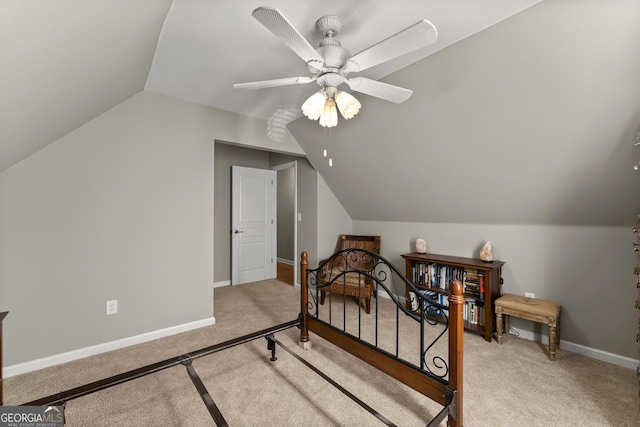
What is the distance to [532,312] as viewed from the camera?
2.52m

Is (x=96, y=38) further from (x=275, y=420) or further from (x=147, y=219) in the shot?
(x=275, y=420)

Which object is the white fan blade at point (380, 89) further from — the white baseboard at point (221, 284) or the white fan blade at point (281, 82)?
the white baseboard at point (221, 284)

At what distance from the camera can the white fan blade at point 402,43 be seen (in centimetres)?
124

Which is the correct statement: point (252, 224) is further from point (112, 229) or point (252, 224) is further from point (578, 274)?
point (578, 274)

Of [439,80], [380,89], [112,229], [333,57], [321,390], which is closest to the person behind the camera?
[333,57]

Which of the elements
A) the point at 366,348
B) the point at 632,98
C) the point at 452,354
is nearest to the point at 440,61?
the point at 632,98

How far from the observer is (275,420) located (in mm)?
1753

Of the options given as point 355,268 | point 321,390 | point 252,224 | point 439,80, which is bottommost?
point 321,390

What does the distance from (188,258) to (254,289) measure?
5.65ft

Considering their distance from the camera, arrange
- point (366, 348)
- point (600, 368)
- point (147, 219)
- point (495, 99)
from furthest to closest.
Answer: point (147, 219) → point (600, 368) → point (495, 99) → point (366, 348)

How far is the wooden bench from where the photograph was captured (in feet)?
7.95

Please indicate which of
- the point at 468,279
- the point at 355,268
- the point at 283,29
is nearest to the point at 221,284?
the point at 355,268

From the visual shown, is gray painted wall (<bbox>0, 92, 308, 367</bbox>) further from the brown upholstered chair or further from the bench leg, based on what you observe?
the bench leg

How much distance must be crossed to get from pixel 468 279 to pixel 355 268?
4.71ft
